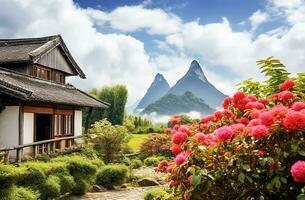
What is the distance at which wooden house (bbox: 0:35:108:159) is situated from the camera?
16688 millimetres

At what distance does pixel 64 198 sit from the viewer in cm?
1262

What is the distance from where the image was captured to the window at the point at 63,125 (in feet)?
70.9

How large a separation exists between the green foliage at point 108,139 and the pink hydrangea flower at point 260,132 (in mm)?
18198

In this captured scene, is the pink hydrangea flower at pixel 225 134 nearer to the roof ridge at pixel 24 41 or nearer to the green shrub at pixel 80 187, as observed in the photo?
the green shrub at pixel 80 187

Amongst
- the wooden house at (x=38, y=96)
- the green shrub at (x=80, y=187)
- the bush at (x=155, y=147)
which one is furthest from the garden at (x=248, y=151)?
the bush at (x=155, y=147)

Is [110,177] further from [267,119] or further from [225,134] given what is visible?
[267,119]

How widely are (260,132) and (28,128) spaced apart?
15643 mm

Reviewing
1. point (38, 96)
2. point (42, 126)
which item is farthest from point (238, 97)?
point (42, 126)

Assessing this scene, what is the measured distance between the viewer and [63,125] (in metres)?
22.7

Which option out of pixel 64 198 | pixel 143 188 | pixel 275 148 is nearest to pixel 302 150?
pixel 275 148

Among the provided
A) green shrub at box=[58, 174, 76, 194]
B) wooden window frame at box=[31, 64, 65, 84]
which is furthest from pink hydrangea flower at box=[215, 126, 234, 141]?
wooden window frame at box=[31, 64, 65, 84]

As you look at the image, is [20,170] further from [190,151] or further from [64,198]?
[190,151]

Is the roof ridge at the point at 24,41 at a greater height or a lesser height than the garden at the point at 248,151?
greater

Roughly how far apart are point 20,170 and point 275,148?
317 inches
